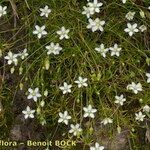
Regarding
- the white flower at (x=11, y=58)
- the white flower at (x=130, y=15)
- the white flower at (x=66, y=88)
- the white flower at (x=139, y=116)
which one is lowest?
the white flower at (x=139, y=116)

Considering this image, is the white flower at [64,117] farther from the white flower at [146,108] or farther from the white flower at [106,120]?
the white flower at [146,108]

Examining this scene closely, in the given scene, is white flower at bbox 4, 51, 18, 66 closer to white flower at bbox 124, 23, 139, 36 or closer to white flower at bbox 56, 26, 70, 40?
white flower at bbox 56, 26, 70, 40

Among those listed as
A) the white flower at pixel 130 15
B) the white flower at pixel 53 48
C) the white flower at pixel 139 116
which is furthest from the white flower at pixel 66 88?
the white flower at pixel 130 15

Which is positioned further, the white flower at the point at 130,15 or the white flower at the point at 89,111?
the white flower at the point at 130,15

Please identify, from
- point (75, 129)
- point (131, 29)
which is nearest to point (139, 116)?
point (75, 129)

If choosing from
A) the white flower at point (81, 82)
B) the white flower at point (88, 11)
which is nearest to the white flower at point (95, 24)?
the white flower at point (88, 11)

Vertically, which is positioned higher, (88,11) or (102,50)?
(88,11)

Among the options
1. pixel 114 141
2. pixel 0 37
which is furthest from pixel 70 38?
pixel 114 141

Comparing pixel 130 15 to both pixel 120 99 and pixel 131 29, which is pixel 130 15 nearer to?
pixel 131 29

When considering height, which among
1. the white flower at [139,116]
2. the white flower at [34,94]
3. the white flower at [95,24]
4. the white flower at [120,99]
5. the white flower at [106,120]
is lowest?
the white flower at [106,120]

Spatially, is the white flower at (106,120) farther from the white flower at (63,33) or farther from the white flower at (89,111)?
the white flower at (63,33)

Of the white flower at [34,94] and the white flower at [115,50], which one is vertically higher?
the white flower at [115,50]
